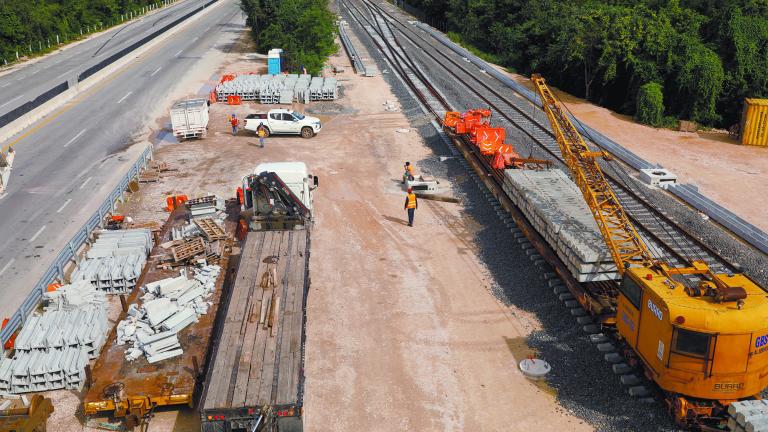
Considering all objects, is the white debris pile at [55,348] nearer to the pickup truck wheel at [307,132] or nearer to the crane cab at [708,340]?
the crane cab at [708,340]

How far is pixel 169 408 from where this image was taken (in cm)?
1346

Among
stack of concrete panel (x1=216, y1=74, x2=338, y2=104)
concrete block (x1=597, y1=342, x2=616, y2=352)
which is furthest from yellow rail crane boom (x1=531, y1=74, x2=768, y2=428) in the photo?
stack of concrete panel (x1=216, y1=74, x2=338, y2=104)

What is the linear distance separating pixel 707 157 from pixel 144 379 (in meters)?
29.3

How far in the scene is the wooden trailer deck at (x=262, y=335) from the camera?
11.5 metres

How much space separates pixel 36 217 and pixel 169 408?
1424 cm

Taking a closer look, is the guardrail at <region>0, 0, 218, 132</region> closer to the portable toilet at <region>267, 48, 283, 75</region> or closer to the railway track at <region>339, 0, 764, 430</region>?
the portable toilet at <region>267, 48, 283, 75</region>

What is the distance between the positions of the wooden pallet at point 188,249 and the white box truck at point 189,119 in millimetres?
16008

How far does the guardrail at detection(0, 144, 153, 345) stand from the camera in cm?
1570

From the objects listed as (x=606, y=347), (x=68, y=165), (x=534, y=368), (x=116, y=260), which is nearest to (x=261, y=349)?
(x=534, y=368)

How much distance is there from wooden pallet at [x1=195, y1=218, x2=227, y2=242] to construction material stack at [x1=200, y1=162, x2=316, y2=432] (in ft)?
3.44

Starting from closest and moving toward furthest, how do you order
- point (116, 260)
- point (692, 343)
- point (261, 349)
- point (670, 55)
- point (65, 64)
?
point (692, 343) → point (261, 349) → point (116, 260) → point (670, 55) → point (65, 64)

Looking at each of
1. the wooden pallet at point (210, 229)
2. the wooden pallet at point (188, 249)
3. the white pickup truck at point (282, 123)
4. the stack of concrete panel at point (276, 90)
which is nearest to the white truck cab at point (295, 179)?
the wooden pallet at point (210, 229)

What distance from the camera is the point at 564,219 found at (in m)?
18.4

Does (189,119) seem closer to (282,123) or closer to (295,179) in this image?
(282,123)
